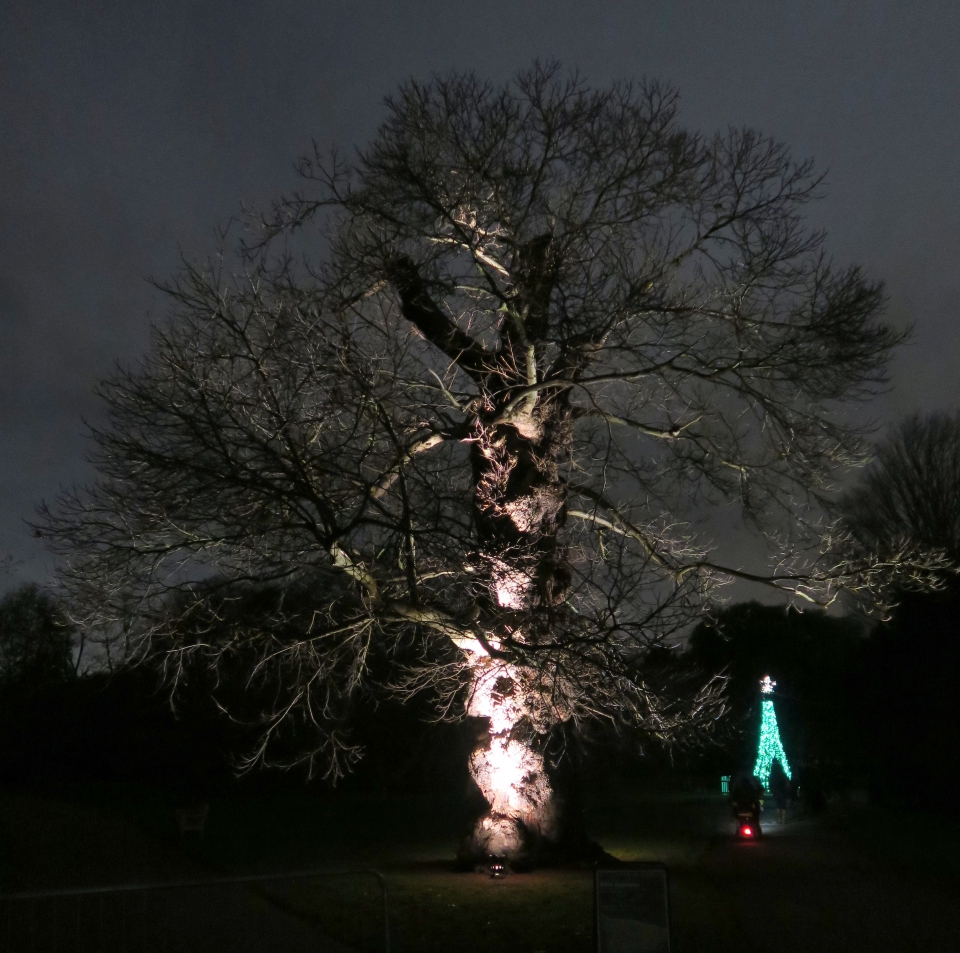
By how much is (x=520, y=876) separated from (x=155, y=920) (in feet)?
22.5

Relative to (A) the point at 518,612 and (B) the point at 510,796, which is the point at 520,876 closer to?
(B) the point at 510,796

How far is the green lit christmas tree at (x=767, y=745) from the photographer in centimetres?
3225

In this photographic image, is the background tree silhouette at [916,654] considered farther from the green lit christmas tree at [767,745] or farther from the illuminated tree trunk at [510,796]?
the illuminated tree trunk at [510,796]

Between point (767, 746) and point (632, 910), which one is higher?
point (767, 746)

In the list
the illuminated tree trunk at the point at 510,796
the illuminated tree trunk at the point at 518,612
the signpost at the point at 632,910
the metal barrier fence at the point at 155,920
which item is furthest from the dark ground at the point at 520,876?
the signpost at the point at 632,910

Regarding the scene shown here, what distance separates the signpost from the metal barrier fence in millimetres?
1686

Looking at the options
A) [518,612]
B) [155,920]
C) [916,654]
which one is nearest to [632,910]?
[155,920]

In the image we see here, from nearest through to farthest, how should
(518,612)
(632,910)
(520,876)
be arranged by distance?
(632,910), (518,612), (520,876)

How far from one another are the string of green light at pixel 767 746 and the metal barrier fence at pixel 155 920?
1044 inches

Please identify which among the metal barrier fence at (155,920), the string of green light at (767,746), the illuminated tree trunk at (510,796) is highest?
the string of green light at (767,746)

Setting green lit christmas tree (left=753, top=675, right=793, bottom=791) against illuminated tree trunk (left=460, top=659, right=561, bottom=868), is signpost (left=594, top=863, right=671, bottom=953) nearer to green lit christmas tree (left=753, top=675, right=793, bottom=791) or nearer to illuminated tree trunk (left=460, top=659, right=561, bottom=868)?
illuminated tree trunk (left=460, top=659, right=561, bottom=868)

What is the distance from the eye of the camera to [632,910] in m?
6.70

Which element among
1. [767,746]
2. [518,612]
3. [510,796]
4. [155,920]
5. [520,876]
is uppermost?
[767,746]

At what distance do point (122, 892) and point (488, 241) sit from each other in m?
9.97
